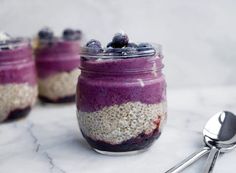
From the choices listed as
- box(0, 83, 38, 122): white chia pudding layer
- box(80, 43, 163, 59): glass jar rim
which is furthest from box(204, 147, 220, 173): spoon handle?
box(0, 83, 38, 122): white chia pudding layer

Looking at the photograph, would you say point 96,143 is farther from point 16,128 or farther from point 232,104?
point 232,104

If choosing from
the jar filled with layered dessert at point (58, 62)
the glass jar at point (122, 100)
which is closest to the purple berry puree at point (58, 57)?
the jar filled with layered dessert at point (58, 62)

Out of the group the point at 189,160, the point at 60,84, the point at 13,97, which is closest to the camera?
the point at 189,160

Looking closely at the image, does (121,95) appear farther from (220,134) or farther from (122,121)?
(220,134)

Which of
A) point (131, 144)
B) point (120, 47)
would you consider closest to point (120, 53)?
point (120, 47)

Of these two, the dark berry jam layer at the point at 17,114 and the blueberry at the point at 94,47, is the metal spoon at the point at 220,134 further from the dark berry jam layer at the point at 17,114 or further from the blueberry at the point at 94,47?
the dark berry jam layer at the point at 17,114

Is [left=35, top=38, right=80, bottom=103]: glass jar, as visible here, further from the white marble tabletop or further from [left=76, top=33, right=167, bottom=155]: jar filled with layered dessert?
[left=76, top=33, right=167, bottom=155]: jar filled with layered dessert

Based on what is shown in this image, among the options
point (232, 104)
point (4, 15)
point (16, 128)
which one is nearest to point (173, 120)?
point (232, 104)
